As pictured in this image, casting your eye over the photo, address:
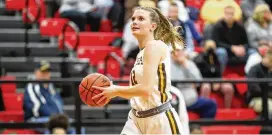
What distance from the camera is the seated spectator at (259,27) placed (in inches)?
515

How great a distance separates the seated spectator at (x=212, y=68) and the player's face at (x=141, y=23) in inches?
199

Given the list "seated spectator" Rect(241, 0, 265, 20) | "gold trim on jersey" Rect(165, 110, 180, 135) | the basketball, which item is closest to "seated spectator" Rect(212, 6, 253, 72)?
"seated spectator" Rect(241, 0, 265, 20)

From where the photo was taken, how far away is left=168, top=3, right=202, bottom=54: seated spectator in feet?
38.6

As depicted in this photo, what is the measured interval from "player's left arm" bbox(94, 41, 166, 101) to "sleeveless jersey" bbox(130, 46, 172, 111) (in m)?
0.15

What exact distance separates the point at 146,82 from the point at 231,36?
262 inches

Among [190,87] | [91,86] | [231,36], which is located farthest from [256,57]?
[91,86]

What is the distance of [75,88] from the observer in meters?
9.98

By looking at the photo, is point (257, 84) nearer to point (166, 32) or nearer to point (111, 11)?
point (111, 11)

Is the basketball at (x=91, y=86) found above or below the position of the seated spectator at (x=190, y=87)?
above

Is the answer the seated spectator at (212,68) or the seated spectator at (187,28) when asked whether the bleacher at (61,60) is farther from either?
the seated spectator at (187,28)

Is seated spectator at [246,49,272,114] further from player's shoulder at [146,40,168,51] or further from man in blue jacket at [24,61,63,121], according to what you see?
player's shoulder at [146,40,168,51]

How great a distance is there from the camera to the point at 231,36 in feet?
41.8

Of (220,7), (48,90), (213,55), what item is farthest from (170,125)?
(220,7)

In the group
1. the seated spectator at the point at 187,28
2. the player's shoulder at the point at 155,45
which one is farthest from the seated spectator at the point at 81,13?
the player's shoulder at the point at 155,45
